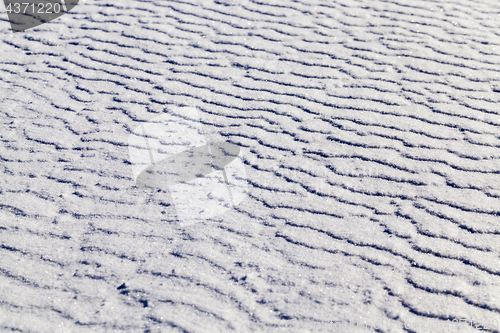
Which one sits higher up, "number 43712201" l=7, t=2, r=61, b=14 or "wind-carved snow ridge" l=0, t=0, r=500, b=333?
"number 43712201" l=7, t=2, r=61, b=14

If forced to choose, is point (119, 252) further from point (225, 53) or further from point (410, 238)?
point (225, 53)

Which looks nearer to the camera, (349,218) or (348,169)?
(349,218)

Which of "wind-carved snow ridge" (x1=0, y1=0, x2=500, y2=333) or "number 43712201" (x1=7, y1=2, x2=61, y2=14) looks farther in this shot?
"number 43712201" (x1=7, y1=2, x2=61, y2=14)

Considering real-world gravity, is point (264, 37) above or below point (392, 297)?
above

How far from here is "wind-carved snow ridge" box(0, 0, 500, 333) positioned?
259 cm

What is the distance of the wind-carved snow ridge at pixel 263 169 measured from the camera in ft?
8.50

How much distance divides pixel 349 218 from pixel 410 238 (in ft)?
1.30

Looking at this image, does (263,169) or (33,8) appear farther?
(33,8)

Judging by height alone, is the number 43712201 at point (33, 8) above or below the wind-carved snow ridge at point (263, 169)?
above

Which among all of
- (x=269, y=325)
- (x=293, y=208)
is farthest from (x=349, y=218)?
(x=269, y=325)

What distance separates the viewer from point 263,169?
3.35 m

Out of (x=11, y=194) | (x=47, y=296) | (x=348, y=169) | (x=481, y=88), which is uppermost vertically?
(x=481, y=88)

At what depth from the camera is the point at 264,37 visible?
460 centimetres

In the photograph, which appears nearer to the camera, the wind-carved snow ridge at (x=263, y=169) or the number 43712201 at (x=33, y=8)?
the wind-carved snow ridge at (x=263, y=169)
